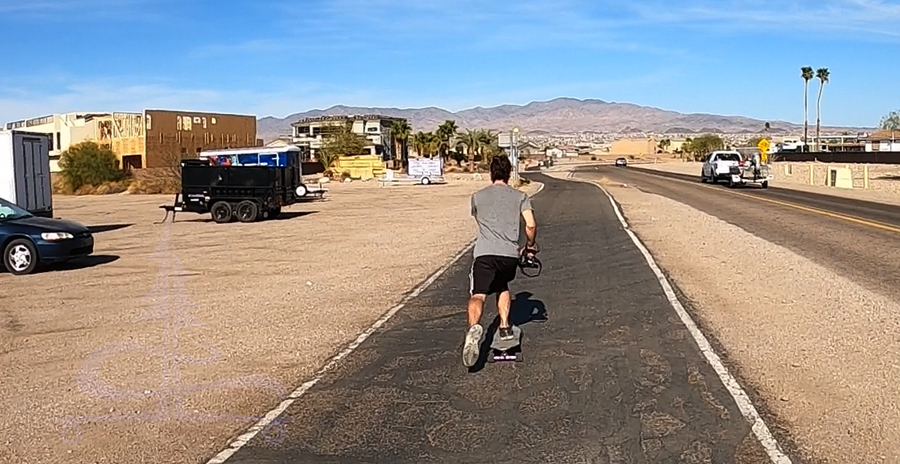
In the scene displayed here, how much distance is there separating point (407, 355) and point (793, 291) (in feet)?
21.9

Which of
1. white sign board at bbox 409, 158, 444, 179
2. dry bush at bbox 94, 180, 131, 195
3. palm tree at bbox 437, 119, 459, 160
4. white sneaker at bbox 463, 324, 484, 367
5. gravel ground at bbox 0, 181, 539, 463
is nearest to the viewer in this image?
gravel ground at bbox 0, 181, 539, 463

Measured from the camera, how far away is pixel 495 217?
9000 mm

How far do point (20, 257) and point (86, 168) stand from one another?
57.5m

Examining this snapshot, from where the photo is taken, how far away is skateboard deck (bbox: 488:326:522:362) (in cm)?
906

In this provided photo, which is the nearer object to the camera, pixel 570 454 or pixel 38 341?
pixel 570 454

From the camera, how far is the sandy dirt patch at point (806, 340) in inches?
275

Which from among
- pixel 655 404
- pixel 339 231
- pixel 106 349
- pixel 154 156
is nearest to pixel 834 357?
pixel 655 404

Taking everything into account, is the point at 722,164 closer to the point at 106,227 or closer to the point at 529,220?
the point at 106,227

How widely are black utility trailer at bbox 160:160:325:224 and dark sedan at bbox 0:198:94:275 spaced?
49.8 feet

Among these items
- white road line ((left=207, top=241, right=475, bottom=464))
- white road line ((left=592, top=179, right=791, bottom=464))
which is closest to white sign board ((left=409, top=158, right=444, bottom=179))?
white road line ((left=207, top=241, right=475, bottom=464))

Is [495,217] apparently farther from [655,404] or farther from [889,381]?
[889,381]

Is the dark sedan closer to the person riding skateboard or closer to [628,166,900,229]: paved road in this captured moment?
the person riding skateboard

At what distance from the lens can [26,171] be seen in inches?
1009

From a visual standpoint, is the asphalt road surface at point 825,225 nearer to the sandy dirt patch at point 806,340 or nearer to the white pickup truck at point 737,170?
the sandy dirt patch at point 806,340
